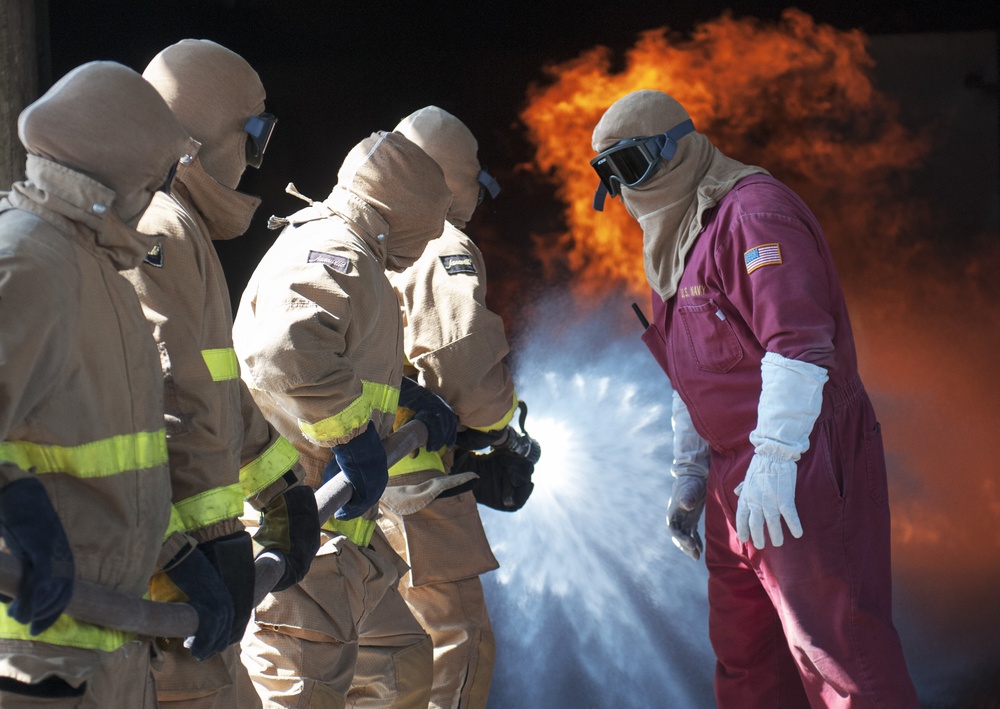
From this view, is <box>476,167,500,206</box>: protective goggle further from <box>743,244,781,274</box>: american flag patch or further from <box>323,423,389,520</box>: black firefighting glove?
<box>323,423,389,520</box>: black firefighting glove

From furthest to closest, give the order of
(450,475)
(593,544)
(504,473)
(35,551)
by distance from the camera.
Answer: (593,544), (504,473), (450,475), (35,551)

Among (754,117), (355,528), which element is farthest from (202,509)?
(754,117)

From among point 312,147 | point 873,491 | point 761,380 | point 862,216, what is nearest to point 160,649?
point 761,380

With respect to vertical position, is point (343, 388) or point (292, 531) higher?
point (343, 388)

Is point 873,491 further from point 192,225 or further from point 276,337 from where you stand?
point 192,225

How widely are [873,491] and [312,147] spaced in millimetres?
2619

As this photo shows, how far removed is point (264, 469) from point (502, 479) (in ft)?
5.43

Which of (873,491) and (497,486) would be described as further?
(497,486)

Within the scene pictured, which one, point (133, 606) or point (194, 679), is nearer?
point (133, 606)

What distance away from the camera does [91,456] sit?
5.60ft

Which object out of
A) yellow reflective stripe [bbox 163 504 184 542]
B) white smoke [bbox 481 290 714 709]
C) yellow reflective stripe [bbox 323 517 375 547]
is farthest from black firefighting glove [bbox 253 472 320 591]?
white smoke [bbox 481 290 714 709]

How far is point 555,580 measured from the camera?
15.9ft

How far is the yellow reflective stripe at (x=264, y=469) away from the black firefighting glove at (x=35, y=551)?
2.55 ft

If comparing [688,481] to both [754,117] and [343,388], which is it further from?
[754,117]
